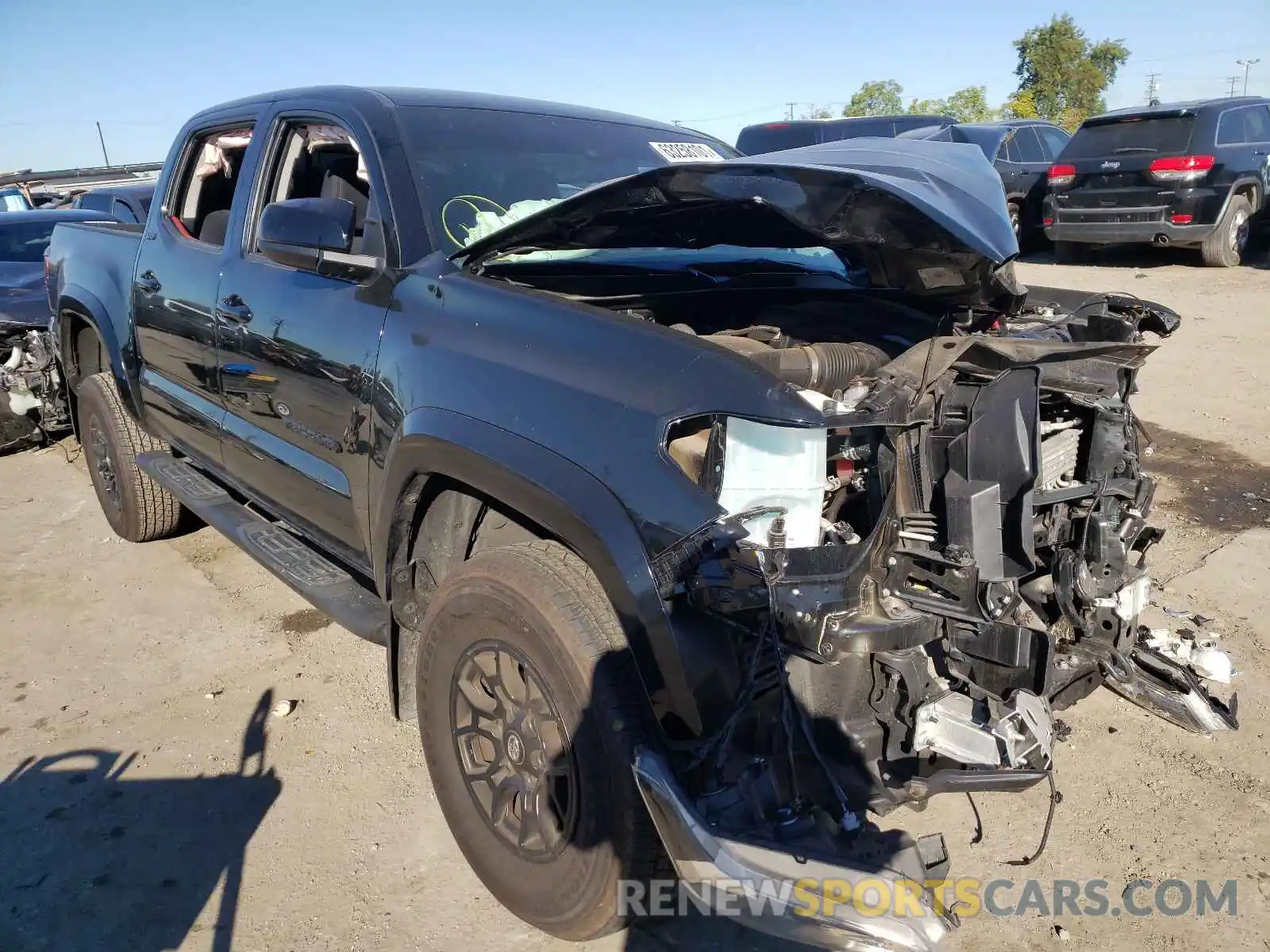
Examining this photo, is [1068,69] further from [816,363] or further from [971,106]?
[816,363]

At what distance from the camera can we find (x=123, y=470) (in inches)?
186

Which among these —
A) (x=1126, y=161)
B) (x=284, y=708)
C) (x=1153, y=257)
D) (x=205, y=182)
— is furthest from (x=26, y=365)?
(x=1153, y=257)

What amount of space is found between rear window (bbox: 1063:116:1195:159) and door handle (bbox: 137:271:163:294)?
1111 cm

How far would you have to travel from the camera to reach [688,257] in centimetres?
336

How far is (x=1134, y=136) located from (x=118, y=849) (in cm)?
1257

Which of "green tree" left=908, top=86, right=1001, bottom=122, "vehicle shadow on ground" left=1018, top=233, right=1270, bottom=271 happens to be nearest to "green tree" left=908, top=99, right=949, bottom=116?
"green tree" left=908, top=86, right=1001, bottom=122

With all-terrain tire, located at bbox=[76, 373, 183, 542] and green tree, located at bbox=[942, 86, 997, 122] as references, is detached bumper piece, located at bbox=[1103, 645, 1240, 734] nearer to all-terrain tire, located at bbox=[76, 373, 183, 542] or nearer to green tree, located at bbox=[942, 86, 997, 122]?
all-terrain tire, located at bbox=[76, 373, 183, 542]

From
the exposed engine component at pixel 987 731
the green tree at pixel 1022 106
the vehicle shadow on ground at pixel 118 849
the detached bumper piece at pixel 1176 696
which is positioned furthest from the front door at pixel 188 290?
the green tree at pixel 1022 106

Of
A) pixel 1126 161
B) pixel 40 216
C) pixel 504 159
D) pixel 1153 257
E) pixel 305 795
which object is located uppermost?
pixel 504 159

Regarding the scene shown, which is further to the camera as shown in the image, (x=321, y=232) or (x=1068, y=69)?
(x=1068, y=69)

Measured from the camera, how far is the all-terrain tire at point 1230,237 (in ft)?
36.5

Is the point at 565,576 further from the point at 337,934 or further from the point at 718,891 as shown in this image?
the point at 337,934

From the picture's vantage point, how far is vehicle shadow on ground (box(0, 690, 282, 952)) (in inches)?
95.7

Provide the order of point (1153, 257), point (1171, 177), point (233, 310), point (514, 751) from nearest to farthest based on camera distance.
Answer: point (514, 751)
point (233, 310)
point (1171, 177)
point (1153, 257)
